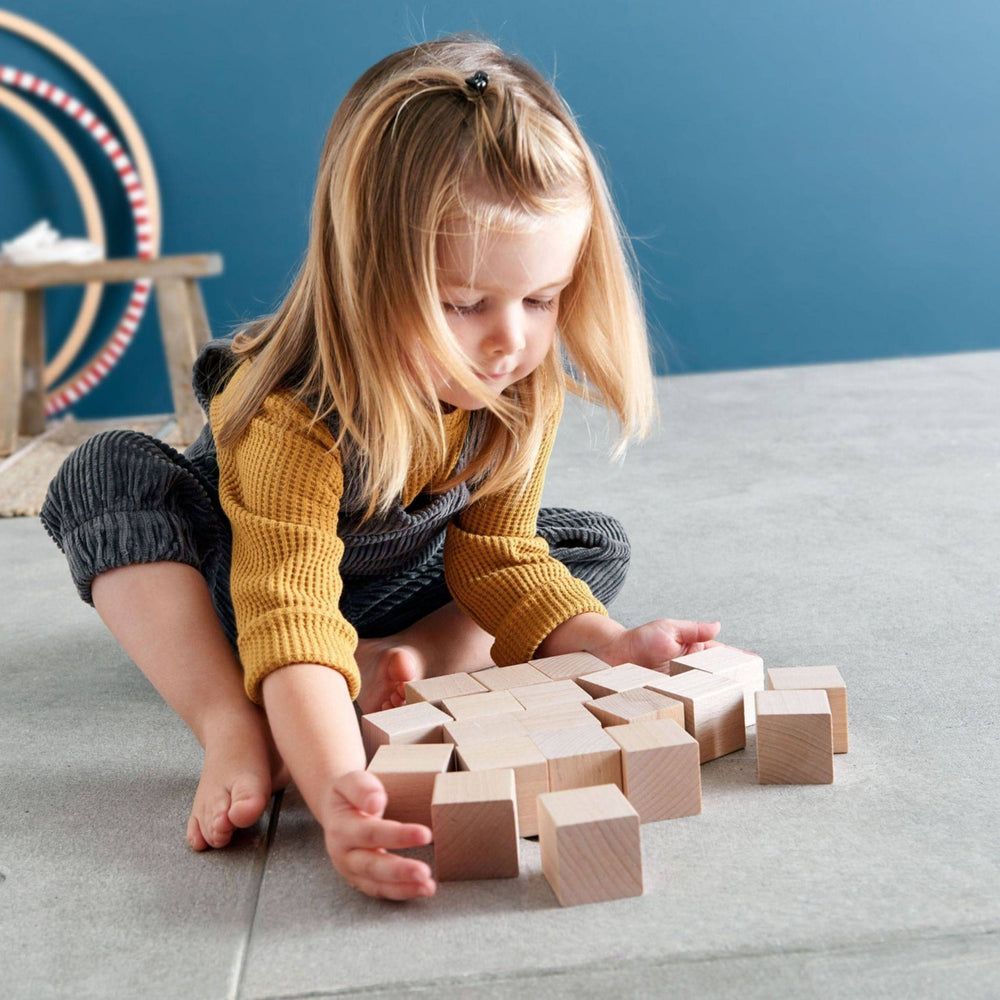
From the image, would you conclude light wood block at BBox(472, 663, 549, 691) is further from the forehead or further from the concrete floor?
the forehead

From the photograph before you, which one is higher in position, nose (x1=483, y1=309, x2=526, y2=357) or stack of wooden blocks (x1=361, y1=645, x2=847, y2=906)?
nose (x1=483, y1=309, x2=526, y2=357)

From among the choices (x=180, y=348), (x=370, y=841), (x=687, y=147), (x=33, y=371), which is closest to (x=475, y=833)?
(x=370, y=841)

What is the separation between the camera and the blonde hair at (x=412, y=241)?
896 mm

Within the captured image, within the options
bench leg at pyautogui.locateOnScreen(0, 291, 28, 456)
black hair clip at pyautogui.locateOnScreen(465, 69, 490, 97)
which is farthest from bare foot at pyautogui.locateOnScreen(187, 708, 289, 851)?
bench leg at pyautogui.locateOnScreen(0, 291, 28, 456)

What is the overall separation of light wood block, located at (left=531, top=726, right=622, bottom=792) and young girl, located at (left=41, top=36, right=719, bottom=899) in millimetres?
128

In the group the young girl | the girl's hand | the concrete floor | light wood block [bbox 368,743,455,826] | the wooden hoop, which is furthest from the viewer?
the wooden hoop

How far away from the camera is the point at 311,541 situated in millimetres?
927

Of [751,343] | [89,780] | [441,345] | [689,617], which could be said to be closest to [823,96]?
[751,343]

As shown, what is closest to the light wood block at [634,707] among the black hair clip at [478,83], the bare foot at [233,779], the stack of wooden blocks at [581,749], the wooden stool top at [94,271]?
the stack of wooden blocks at [581,749]

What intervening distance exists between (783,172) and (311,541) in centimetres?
286

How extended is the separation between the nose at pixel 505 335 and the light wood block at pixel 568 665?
0.83 ft

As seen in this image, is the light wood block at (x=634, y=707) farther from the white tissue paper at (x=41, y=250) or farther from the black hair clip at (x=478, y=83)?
the white tissue paper at (x=41, y=250)

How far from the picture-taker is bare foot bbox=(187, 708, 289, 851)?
0.78 metres

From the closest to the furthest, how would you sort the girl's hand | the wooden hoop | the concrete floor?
the concrete floor
the girl's hand
the wooden hoop
